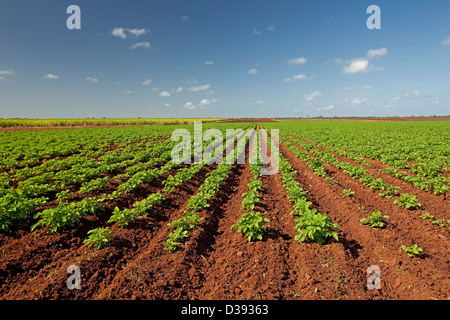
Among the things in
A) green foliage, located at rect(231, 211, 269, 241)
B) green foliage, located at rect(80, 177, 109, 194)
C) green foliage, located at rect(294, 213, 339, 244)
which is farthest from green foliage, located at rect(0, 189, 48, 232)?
green foliage, located at rect(294, 213, 339, 244)

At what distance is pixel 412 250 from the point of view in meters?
4.83

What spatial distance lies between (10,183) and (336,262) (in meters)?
14.2

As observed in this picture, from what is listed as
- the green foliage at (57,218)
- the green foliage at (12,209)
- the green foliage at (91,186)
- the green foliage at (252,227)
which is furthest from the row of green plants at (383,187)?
the green foliage at (12,209)

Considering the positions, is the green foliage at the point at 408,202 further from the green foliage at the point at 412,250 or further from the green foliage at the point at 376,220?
the green foliage at the point at 412,250

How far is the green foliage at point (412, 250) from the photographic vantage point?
4.74 metres

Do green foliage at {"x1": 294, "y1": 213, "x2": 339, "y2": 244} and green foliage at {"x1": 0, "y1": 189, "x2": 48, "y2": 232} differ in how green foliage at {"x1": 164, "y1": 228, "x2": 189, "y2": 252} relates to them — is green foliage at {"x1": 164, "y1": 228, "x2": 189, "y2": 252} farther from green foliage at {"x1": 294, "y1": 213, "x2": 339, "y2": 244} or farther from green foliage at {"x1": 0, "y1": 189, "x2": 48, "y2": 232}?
green foliage at {"x1": 0, "y1": 189, "x2": 48, "y2": 232}

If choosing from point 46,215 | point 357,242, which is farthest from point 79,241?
point 357,242

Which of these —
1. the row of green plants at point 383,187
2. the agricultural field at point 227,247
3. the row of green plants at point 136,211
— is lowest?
the agricultural field at point 227,247

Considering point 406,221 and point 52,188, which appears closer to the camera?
point 406,221

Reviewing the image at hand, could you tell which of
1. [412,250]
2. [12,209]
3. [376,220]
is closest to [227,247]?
[412,250]

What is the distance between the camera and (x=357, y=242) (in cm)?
559

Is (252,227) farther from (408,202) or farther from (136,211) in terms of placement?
(408,202)

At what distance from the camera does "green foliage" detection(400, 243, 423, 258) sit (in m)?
4.74
